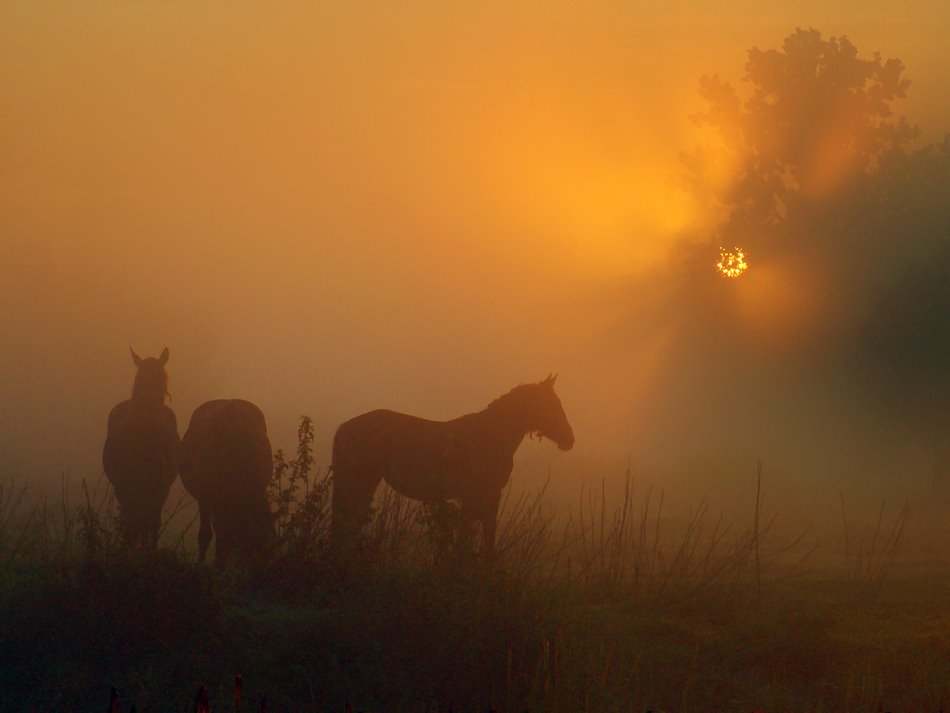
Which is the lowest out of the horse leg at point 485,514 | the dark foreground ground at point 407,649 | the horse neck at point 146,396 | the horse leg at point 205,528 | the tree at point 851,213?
the dark foreground ground at point 407,649

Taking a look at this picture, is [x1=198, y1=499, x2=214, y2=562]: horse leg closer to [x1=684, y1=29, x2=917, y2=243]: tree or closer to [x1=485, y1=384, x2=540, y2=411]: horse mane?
[x1=485, y1=384, x2=540, y2=411]: horse mane

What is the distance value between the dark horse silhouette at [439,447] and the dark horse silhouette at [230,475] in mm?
945

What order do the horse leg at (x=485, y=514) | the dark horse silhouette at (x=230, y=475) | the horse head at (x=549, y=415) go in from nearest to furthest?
the horse leg at (x=485, y=514), the dark horse silhouette at (x=230, y=475), the horse head at (x=549, y=415)

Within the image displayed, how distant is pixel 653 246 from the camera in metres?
34.1

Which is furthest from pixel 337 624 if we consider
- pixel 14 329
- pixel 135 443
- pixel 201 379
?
pixel 14 329

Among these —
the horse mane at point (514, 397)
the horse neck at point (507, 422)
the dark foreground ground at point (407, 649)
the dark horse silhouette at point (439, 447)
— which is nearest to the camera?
the dark foreground ground at point (407, 649)

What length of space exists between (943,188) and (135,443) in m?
21.4

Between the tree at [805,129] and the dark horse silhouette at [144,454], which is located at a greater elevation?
the tree at [805,129]

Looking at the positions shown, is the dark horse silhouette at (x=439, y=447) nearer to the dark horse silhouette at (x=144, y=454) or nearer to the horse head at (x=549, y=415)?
the horse head at (x=549, y=415)

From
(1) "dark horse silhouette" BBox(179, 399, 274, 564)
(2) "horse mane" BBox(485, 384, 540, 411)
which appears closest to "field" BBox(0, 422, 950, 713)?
(1) "dark horse silhouette" BBox(179, 399, 274, 564)

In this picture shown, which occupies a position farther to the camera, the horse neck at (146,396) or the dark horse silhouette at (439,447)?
the horse neck at (146,396)

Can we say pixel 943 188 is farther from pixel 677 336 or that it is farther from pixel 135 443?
pixel 135 443

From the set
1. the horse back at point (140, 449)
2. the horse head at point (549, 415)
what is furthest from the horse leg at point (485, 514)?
the horse back at point (140, 449)

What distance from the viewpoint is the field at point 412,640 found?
6.79 metres
